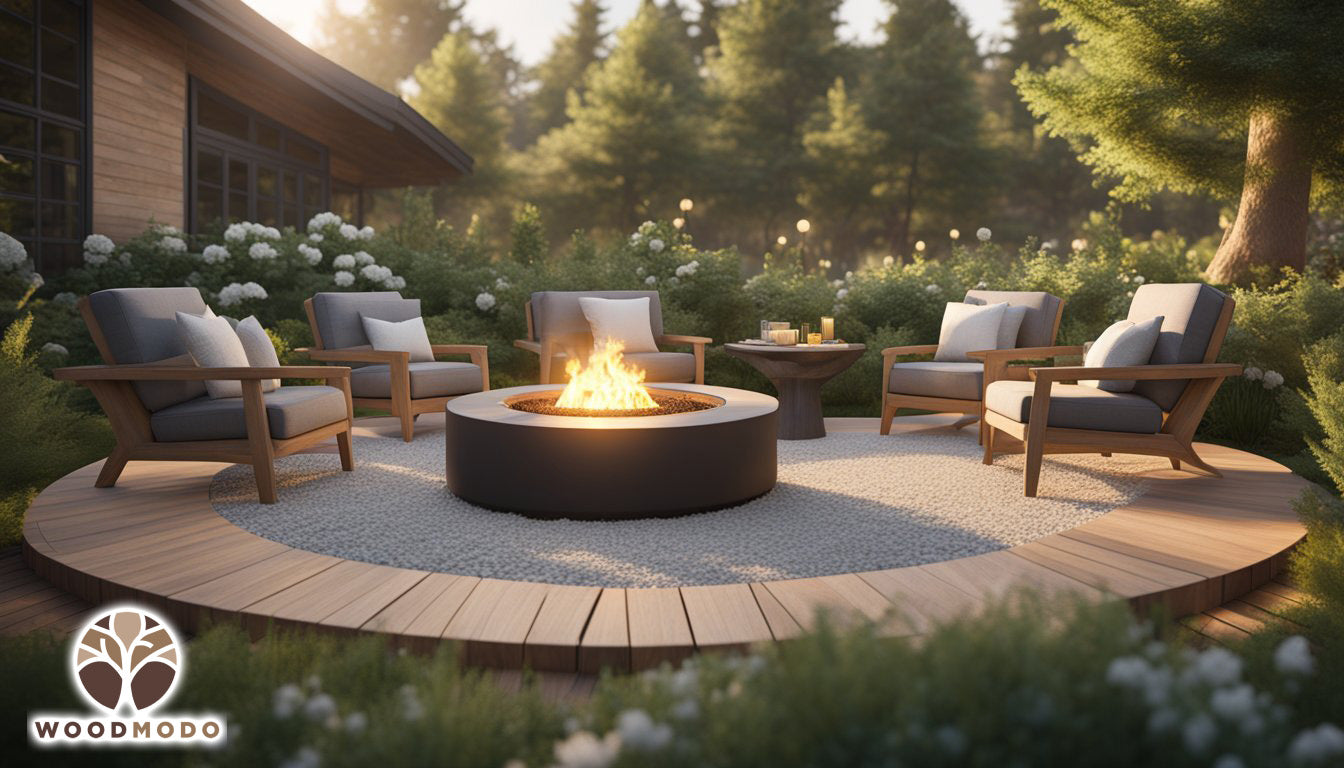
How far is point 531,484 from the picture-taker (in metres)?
3.81

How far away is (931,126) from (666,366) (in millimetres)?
20470

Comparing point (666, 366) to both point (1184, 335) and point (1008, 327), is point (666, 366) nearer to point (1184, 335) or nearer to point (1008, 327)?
point (1008, 327)

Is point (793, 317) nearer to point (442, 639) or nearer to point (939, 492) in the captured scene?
point (939, 492)

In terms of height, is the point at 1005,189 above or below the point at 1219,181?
above

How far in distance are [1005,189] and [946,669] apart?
2718 centimetres

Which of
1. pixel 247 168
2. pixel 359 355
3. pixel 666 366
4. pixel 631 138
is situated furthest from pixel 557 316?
pixel 631 138

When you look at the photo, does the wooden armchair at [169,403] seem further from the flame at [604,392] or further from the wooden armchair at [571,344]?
the wooden armchair at [571,344]

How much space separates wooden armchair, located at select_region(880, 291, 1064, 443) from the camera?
5457mm

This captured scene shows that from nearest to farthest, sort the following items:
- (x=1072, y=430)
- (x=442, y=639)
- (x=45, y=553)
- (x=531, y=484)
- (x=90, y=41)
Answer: (x=442, y=639) < (x=45, y=553) < (x=531, y=484) < (x=1072, y=430) < (x=90, y=41)

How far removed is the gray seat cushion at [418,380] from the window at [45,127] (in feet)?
13.4

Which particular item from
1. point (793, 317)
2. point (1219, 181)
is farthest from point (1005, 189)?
point (793, 317)

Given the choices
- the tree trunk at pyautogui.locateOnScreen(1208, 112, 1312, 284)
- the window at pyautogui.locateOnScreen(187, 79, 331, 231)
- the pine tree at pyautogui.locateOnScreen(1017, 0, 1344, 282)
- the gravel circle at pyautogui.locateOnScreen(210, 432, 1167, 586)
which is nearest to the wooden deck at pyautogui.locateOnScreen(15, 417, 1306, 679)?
the gravel circle at pyautogui.locateOnScreen(210, 432, 1167, 586)

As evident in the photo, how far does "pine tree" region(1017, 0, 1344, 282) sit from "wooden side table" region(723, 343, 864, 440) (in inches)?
212

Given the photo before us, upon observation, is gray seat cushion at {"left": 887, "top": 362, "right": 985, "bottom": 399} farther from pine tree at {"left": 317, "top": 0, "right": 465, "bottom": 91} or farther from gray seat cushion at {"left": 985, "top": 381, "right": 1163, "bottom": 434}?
pine tree at {"left": 317, "top": 0, "right": 465, "bottom": 91}
